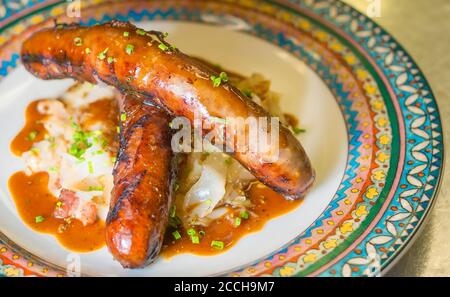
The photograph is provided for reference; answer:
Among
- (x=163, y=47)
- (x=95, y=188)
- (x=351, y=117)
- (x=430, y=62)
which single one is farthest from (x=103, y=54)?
(x=430, y=62)

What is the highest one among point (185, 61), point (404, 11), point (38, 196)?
point (404, 11)

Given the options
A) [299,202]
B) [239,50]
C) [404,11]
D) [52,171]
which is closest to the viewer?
[299,202]

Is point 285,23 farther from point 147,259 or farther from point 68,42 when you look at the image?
point 147,259

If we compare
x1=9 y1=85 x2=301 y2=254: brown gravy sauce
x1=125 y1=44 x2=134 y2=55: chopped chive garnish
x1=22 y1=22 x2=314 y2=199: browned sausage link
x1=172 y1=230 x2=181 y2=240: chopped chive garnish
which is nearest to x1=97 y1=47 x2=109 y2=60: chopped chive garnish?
x1=22 y1=22 x2=314 y2=199: browned sausage link

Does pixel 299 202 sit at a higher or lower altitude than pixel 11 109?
lower

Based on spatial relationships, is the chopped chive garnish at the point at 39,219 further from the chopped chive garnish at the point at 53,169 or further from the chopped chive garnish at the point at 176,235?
the chopped chive garnish at the point at 176,235

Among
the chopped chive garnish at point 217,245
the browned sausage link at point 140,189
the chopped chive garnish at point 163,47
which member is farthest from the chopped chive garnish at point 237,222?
the chopped chive garnish at point 163,47

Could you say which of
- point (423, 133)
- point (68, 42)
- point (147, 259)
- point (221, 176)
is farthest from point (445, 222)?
point (68, 42)

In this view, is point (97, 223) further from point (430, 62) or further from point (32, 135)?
point (430, 62)

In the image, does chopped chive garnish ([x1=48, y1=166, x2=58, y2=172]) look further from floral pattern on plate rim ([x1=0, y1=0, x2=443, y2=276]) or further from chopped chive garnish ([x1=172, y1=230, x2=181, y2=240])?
chopped chive garnish ([x1=172, y1=230, x2=181, y2=240])
